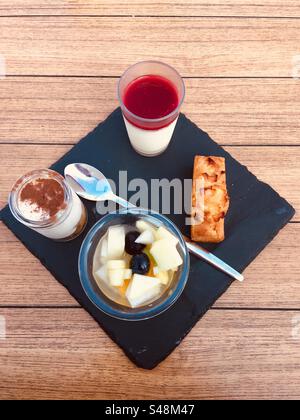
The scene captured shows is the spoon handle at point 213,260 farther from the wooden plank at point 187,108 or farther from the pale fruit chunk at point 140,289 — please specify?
the wooden plank at point 187,108

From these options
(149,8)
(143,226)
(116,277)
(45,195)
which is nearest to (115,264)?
(116,277)

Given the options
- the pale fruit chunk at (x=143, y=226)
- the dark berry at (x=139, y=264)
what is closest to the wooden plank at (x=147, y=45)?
the pale fruit chunk at (x=143, y=226)

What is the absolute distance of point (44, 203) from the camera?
0.92 metres

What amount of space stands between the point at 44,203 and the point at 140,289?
31cm

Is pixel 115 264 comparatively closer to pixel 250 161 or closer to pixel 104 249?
pixel 104 249

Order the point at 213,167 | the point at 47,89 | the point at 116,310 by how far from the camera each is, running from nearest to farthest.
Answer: the point at 116,310
the point at 213,167
the point at 47,89

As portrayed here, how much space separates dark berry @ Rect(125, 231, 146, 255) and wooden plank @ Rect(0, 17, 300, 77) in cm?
54

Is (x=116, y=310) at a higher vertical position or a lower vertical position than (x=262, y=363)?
higher

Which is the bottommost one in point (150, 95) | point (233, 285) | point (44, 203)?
point (233, 285)

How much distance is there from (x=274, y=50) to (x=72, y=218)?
82 centimetres

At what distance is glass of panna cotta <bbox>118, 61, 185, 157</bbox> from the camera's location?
3.11 ft

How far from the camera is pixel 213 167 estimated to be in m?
1.02

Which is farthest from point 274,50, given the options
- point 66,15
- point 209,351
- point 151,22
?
point 209,351
